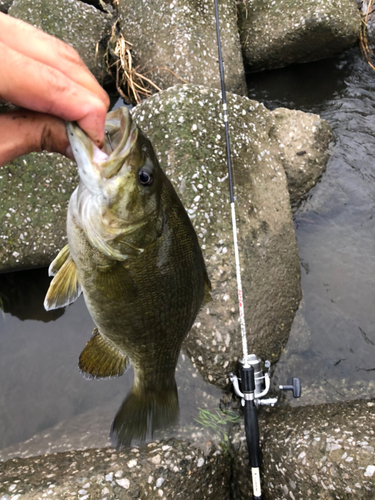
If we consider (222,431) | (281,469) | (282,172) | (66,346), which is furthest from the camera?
(282,172)

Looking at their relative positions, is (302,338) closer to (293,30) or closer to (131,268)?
(131,268)

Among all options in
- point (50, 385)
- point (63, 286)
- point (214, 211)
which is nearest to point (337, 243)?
point (214, 211)

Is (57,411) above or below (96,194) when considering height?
below

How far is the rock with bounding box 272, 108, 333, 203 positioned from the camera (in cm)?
451

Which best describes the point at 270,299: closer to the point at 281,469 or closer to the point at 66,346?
the point at 281,469

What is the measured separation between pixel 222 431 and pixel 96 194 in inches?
89.1

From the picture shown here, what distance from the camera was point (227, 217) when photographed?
346 centimetres

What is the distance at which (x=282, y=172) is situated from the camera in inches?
158

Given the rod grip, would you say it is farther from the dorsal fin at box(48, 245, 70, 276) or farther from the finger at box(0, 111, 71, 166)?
the finger at box(0, 111, 71, 166)

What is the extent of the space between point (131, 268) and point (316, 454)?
1.92 meters

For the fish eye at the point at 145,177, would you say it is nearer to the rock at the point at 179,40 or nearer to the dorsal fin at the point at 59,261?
the dorsal fin at the point at 59,261

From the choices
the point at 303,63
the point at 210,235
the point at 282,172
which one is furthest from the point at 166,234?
the point at 303,63

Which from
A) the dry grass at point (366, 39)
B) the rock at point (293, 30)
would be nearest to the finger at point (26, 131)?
the rock at point (293, 30)

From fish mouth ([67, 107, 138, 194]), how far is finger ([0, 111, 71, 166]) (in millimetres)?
138
